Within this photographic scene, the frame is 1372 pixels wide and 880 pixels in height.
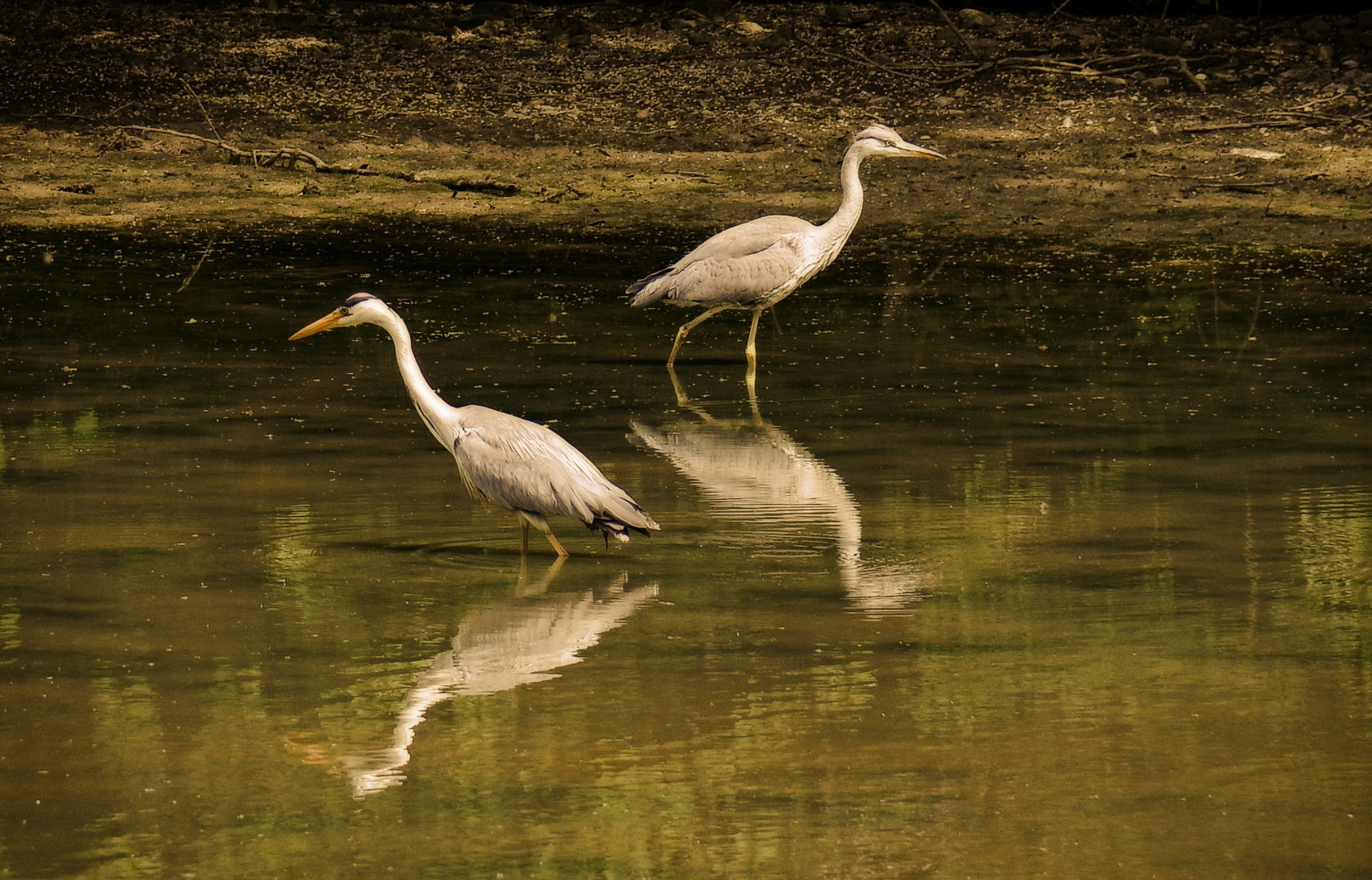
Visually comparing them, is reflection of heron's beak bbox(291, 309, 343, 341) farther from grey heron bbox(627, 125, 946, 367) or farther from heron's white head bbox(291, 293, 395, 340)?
grey heron bbox(627, 125, 946, 367)

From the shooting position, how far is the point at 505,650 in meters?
7.04

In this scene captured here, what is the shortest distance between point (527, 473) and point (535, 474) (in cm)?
4

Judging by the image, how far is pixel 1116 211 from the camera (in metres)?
16.2

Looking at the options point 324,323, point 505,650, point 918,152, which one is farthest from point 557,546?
point 918,152

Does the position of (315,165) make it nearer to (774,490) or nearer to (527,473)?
(774,490)

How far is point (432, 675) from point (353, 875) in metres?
1.57

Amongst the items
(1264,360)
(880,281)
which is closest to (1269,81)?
(880,281)

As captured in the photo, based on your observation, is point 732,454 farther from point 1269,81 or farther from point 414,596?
point 1269,81

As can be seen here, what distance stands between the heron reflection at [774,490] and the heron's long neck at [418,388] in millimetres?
1229

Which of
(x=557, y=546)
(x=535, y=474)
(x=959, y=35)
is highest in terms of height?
(x=959, y=35)

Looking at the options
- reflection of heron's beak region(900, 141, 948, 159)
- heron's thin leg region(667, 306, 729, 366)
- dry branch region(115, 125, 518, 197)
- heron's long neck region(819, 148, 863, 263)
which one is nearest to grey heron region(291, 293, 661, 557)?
heron's thin leg region(667, 306, 729, 366)

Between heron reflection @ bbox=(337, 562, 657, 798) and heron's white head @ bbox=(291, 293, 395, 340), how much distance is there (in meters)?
1.39

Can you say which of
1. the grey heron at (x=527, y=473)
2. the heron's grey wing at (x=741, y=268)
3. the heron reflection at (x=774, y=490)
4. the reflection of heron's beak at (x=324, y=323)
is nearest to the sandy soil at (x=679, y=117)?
the heron's grey wing at (x=741, y=268)

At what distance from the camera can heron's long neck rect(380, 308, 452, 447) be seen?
8547mm
